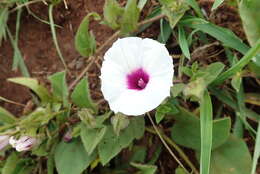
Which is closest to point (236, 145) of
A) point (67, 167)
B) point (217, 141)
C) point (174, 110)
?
point (217, 141)

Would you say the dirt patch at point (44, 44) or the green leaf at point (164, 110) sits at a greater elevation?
the dirt patch at point (44, 44)

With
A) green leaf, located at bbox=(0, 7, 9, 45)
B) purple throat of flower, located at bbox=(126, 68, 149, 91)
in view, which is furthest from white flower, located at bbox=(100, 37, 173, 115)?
green leaf, located at bbox=(0, 7, 9, 45)

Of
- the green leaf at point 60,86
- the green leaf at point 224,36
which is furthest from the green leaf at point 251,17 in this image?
the green leaf at point 60,86

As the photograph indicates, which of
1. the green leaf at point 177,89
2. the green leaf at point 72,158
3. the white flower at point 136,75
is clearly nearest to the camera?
the white flower at point 136,75

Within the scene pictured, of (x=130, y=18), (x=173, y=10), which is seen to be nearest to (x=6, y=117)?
(x=130, y=18)

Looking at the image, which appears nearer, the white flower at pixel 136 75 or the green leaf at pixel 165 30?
the white flower at pixel 136 75

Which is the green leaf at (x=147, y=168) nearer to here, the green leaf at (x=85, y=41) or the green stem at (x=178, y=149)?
the green stem at (x=178, y=149)

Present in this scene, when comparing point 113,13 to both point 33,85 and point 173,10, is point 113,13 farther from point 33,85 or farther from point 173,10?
point 33,85

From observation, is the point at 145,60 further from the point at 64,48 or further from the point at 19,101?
the point at 19,101
